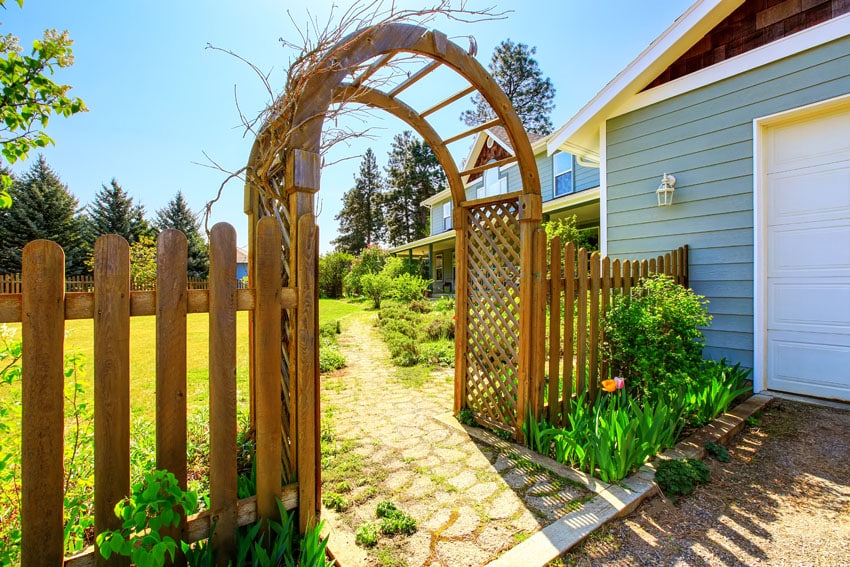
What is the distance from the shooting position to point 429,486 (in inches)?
97.5

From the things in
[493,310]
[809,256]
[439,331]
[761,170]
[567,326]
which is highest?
[761,170]

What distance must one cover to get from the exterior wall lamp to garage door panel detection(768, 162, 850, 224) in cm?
91

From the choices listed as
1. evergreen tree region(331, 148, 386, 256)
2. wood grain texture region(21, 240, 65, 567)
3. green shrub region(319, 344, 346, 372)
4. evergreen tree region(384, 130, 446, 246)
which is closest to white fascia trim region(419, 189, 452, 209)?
evergreen tree region(384, 130, 446, 246)

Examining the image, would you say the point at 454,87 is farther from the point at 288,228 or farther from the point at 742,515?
the point at 742,515

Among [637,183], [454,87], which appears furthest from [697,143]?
[454,87]

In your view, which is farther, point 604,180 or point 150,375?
point 604,180

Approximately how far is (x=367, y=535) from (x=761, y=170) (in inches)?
203

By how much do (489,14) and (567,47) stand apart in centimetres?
769

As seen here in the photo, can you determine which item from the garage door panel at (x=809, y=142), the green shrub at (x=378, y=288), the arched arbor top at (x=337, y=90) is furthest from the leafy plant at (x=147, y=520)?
the green shrub at (x=378, y=288)

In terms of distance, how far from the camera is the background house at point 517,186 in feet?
34.0

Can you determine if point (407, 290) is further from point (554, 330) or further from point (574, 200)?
point (554, 330)

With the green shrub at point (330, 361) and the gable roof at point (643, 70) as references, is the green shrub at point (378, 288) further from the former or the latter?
the gable roof at point (643, 70)

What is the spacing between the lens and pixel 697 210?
4656mm

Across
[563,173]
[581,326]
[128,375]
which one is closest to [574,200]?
[563,173]
